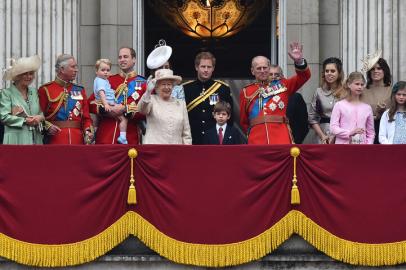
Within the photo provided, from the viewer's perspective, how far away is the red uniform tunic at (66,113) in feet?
57.8

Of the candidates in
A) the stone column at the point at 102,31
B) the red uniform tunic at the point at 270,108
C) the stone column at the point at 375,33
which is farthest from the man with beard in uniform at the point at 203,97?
the stone column at the point at 375,33

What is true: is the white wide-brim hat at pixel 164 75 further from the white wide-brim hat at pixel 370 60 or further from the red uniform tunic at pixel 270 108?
the white wide-brim hat at pixel 370 60

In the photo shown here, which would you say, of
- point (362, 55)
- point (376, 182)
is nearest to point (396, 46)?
point (362, 55)

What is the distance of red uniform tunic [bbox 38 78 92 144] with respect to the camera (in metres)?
17.6

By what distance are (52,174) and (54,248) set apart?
31.6 inches

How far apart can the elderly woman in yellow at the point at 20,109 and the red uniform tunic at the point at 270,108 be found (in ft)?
8.11

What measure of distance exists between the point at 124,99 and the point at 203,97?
3.10 ft

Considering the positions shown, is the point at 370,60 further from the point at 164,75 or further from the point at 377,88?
the point at 164,75

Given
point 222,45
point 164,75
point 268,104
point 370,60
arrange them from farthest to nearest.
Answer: point 222,45 < point 370,60 < point 268,104 < point 164,75

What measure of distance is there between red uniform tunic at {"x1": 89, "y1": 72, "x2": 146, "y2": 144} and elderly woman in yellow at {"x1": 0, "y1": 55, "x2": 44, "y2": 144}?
2.84ft

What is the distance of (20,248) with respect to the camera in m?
16.2

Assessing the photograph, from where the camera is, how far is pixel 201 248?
16219 millimetres

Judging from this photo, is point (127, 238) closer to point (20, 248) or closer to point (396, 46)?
point (20, 248)

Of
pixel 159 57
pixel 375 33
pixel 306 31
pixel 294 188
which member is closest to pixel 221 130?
pixel 159 57
